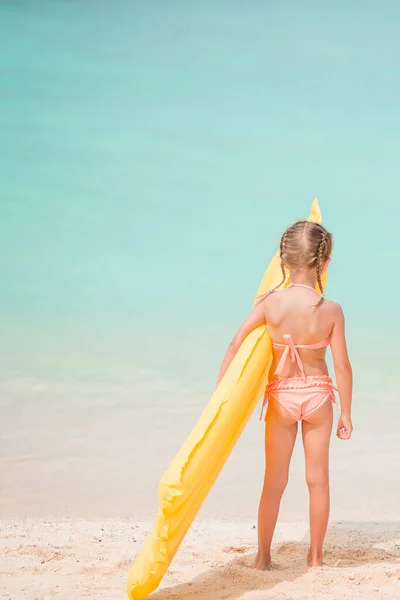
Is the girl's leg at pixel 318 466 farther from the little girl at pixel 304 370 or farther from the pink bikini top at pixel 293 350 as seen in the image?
the pink bikini top at pixel 293 350

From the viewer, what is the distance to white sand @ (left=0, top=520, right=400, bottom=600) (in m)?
3.96

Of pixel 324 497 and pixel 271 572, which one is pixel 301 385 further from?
pixel 271 572

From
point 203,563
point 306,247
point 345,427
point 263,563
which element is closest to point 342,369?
point 345,427

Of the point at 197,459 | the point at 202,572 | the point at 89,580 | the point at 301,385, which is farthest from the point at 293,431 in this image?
the point at 89,580

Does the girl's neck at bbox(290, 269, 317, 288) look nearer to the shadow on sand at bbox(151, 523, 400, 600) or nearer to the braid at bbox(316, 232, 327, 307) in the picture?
the braid at bbox(316, 232, 327, 307)

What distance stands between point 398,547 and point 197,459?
81.6 inches

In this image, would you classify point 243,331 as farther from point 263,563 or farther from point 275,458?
point 263,563

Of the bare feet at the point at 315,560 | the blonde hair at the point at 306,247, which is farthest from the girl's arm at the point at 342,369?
the bare feet at the point at 315,560

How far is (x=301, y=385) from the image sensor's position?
416cm

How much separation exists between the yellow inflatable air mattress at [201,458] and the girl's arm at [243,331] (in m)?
0.03

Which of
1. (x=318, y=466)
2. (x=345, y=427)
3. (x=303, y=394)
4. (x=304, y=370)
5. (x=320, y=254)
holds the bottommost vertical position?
(x=318, y=466)

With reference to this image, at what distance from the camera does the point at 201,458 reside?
3805 millimetres

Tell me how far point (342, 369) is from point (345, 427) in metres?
0.31

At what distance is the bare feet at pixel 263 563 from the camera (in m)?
4.31
